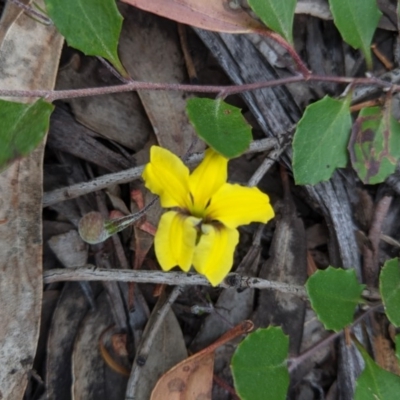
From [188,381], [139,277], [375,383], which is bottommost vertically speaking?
[188,381]

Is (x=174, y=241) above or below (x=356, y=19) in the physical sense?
below

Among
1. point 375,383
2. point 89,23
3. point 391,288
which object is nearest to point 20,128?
point 89,23

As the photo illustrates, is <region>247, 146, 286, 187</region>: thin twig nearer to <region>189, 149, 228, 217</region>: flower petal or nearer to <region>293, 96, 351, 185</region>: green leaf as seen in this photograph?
<region>293, 96, 351, 185</region>: green leaf

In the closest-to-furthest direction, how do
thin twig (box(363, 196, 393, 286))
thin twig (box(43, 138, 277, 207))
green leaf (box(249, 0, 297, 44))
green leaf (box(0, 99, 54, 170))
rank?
green leaf (box(0, 99, 54, 170))
green leaf (box(249, 0, 297, 44))
thin twig (box(43, 138, 277, 207))
thin twig (box(363, 196, 393, 286))

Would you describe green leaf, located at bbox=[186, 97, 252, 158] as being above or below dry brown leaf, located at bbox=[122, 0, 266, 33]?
below

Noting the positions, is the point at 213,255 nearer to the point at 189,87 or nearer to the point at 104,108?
the point at 189,87

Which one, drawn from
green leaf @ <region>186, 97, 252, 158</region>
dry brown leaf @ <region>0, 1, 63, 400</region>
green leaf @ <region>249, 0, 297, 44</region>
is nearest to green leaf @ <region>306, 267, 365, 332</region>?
green leaf @ <region>186, 97, 252, 158</region>

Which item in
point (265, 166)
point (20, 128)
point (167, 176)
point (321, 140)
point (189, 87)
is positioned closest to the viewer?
point (20, 128)
